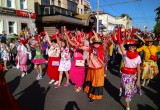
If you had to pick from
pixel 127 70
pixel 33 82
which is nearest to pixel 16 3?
pixel 33 82

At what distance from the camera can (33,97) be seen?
6277 mm

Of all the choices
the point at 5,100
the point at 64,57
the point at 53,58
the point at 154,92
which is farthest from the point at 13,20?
the point at 5,100

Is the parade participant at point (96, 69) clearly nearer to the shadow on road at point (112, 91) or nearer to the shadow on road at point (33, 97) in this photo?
the shadow on road at point (112, 91)

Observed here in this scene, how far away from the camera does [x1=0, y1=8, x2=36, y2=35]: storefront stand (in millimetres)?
22519

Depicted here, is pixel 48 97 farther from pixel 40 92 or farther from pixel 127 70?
pixel 127 70

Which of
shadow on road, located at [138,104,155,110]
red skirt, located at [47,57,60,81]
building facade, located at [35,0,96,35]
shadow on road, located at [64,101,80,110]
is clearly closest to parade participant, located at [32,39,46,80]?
red skirt, located at [47,57,60,81]

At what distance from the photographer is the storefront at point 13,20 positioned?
2252 cm

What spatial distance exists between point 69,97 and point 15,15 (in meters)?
20.3

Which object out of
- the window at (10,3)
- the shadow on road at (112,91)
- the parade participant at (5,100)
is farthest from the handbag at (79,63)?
the window at (10,3)

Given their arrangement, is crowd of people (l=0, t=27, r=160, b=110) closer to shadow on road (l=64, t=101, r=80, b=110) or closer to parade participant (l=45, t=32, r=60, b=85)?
parade participant (l=45, t=32, r=60, b=85)

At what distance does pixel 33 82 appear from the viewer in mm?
8180

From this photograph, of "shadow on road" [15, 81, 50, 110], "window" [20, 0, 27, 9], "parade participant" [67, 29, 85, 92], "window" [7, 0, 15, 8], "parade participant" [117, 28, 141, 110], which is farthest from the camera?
"window" [20, 0, 27, 9]

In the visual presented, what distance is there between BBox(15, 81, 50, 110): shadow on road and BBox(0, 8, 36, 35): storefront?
17072mm

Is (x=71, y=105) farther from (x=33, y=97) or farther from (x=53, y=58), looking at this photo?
(x=53, y=58)
